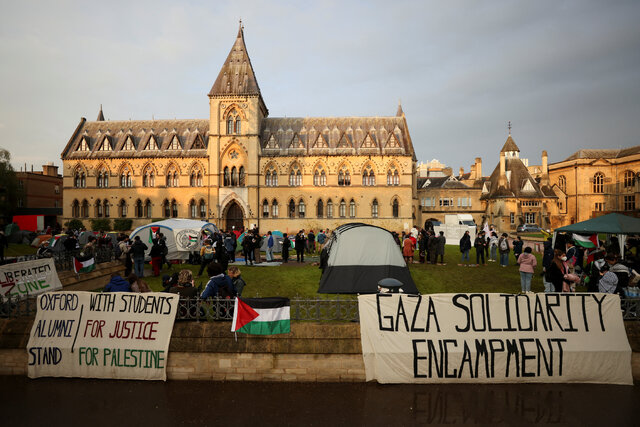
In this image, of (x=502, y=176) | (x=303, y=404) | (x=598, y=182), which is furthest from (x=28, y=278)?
(x=598, y=182)

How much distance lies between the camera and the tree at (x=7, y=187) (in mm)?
48031

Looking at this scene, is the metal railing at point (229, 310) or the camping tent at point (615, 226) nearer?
the metal railing at point (229, 310)

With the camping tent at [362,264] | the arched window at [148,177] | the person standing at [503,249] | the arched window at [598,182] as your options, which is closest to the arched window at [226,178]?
the arched window at [148,177]

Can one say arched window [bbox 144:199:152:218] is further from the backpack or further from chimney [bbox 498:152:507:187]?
chimney [bbox 498:152:507:187]

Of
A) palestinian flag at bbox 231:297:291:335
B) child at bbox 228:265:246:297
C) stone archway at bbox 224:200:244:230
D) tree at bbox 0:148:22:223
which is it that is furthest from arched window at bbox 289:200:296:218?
tree at bbox 0:148:22:223

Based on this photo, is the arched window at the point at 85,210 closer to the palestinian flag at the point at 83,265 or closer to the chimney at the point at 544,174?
the palestinian flag at the point at 83,265

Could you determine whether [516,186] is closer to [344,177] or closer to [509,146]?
[509,146]

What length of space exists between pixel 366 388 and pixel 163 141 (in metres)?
47.3

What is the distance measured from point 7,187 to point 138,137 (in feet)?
69.2

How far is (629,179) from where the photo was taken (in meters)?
56.8

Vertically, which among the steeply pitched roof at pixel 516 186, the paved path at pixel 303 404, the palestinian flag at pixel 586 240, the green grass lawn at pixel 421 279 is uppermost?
the steeply pitched roof at pixel 516 186

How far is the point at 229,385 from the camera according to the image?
8148mm

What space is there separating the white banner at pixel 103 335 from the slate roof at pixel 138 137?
39.2 metres

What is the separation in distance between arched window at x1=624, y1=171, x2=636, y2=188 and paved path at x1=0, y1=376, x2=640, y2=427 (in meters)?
66.1
